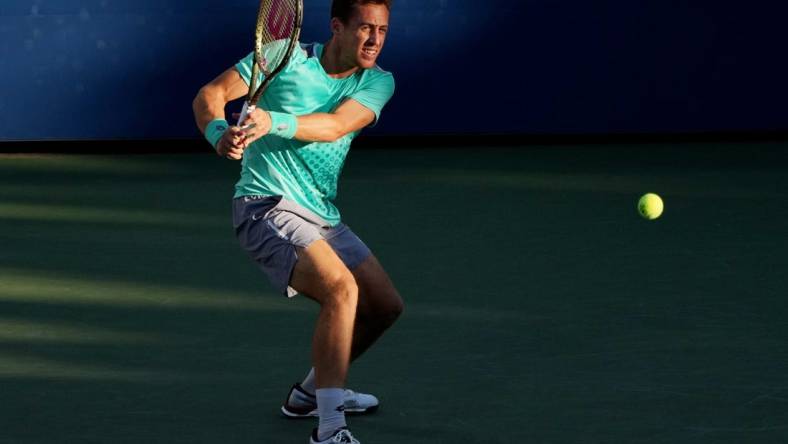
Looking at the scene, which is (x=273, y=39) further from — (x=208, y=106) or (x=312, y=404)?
(x=312, y=404)

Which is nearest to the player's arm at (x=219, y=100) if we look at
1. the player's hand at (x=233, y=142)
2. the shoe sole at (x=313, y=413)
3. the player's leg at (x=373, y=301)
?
the player's hand at (x=233, y=142)

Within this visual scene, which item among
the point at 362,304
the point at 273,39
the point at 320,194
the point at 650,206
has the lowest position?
the point at 362,304

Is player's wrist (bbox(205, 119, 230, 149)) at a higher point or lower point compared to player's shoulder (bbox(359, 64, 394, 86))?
lower

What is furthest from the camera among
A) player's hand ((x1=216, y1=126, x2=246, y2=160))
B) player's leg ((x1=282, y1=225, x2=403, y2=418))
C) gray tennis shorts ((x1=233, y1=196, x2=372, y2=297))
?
player's leg ((x1=282, y1=225, x2=403, y2=418))

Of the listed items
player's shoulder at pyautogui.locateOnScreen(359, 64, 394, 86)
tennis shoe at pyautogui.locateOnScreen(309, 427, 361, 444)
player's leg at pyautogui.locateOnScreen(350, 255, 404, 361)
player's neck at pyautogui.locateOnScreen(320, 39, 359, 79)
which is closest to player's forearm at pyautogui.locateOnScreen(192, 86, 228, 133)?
player's neck at pyautogui.locateOnScreen(320, 39, 359, 79)

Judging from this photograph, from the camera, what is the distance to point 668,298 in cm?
689

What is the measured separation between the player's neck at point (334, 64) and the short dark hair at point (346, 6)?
11 cm

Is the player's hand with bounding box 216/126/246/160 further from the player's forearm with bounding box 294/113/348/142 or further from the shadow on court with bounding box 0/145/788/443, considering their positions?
the shadow on court with bounding box 0/145/788/443

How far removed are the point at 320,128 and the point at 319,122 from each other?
0.02 metres

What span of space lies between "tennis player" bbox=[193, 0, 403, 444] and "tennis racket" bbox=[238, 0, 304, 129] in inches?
3.2

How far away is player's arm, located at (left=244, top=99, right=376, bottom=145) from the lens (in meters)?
4.37

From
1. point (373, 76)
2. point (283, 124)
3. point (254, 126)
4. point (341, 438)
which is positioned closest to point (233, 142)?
point (254, 126)

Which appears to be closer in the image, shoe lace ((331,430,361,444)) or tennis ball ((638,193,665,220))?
shoe lace ((331,430,361,444))

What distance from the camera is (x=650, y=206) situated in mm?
8398
